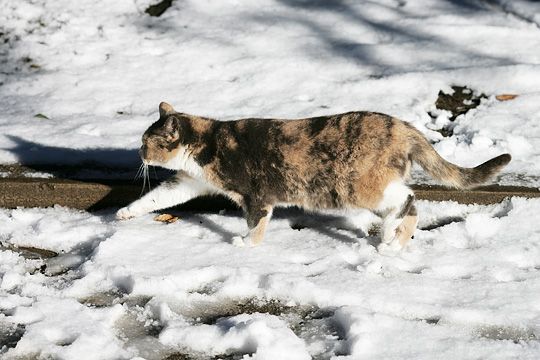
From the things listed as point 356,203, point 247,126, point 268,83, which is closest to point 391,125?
point 356,203

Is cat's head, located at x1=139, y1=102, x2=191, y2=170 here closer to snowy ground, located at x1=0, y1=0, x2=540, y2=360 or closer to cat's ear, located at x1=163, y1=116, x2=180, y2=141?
cat's ear, located at x1=163, y1=116, x2=180, y2=141

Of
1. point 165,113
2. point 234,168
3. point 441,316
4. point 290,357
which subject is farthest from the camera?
point 165,113

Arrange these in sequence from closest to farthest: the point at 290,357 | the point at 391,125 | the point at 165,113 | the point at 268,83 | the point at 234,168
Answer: the point at 290,357 < the point at 391,125 < the point at 234,168 < the point at 165,113 < the point at 268,83

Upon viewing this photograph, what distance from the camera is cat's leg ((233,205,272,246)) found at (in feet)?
15.3

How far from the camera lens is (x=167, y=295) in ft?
13.5

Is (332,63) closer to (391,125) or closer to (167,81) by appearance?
(167,81)

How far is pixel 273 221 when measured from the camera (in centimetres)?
506

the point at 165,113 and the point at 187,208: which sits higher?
the point at 165,113

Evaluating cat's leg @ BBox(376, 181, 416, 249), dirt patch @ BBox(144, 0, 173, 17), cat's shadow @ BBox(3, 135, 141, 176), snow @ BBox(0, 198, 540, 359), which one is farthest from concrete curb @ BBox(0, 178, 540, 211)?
dirt patch @ BBox(144, 0, 173, 17)

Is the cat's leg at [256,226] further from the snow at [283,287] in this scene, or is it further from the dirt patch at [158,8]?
the dirt patch at [158,8]

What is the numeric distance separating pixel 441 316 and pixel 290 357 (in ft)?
2.71

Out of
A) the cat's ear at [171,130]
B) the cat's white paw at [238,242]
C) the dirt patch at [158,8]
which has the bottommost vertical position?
the cat's white paw at [238,242]

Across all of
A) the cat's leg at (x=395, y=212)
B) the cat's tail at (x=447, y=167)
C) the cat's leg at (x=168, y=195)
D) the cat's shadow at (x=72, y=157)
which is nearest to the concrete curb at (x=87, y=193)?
the cat's leg at (x=168, y=195)

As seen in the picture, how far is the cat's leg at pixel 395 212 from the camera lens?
4.43 meters
